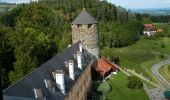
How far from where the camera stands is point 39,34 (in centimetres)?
4878

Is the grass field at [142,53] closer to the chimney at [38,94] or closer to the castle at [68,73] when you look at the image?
the castle at [68,73]

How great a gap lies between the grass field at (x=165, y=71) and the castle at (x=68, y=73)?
12.4m

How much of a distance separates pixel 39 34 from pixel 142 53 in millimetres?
30661

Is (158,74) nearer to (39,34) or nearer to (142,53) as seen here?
(39,34)

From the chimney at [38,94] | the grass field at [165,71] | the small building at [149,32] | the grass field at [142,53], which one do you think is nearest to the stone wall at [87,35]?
the grass field at [142,53]

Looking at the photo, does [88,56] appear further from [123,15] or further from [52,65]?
[123,15]

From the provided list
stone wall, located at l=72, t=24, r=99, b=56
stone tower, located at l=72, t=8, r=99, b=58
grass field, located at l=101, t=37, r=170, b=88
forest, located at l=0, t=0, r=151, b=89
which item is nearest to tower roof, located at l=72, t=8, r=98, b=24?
stone tower, located at l=72, t=8, r=99, b=58

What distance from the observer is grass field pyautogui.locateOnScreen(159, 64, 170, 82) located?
48.2 metres

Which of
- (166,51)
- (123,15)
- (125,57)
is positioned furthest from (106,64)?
(123,15)

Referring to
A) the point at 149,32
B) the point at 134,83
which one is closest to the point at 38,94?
the point at 134,83

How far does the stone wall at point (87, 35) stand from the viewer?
125ft

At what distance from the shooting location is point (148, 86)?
119 ft

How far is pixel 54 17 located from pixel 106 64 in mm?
38136

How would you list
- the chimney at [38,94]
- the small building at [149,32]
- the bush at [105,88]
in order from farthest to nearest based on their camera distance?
1. the small building at [149,32]
2. the bush at [105,88]
3. the chimney at [38,94]
